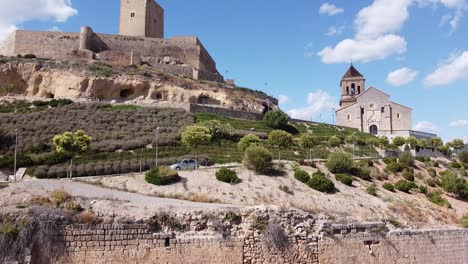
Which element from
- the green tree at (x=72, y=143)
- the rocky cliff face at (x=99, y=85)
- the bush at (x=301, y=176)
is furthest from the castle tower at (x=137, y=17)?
the bush at (x=301, y=176)

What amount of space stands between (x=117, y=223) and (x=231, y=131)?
25192mm

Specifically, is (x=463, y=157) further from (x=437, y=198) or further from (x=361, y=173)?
(x=361, y=173)

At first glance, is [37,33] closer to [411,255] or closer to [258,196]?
[258,196]

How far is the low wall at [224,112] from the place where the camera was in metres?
44.1

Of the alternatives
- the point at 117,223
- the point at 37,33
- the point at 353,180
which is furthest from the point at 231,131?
the point at 37,33

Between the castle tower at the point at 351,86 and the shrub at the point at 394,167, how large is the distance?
1514 inches

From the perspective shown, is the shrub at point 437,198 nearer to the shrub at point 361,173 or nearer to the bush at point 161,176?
the shrub at point 361,173

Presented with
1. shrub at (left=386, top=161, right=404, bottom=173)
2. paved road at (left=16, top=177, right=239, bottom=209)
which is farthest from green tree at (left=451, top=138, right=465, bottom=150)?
paved road at (left=16, top=177, right=239, bottom=209)

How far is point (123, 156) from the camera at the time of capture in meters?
28.6

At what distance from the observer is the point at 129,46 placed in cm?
5816

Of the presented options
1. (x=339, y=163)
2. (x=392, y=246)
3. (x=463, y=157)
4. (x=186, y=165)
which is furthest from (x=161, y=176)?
(x=463, y=157)

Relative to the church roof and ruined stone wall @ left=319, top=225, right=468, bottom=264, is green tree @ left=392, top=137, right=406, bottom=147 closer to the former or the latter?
ruined stone wall @ left=319, top=225, right=468, bottom=264

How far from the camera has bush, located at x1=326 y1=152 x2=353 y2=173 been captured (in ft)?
82.4

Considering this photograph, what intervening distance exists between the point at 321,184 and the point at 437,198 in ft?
26.5
